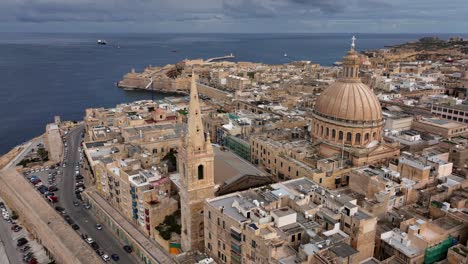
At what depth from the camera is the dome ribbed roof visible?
59781 mm

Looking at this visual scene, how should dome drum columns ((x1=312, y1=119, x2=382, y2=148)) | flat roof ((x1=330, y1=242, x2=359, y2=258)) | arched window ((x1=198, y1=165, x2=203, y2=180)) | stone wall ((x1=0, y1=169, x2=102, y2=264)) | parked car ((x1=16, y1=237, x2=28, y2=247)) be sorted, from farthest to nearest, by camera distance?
dome drum columns ((x1=312, y1=119, x2=382, y2=148)), parked car ((x1=16, y1=237, x2=28, y2=247)), stone wall ((x1=0, y1=169, x2=102, y2=264)), arched window ((x1=198, y1=165, x2=203, y2=180)), flat roof ((x1=330, y1=242, x2=359, y2=258))

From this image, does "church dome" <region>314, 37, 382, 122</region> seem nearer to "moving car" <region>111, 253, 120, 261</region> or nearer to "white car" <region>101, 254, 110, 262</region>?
"moving car" <region>111, 253, 120, 261</region>

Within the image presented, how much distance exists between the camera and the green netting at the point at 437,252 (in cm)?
3800

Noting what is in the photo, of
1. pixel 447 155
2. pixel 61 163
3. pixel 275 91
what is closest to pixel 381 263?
pixel 447 155

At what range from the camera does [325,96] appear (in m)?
63.5

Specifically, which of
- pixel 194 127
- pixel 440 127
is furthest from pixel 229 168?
pixel 440 127

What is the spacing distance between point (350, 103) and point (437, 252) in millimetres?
27329

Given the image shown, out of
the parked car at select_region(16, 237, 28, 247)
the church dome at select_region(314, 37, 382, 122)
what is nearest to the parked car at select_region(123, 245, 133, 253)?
the parked car at select_region(16, 237, 28, 247)

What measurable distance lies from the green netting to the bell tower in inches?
938

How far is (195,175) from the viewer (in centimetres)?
4447

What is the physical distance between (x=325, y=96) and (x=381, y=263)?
3233 cm

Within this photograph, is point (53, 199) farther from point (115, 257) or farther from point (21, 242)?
point (115, 257)

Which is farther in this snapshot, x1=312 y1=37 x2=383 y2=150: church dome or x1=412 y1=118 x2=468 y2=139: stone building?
x1=412 y1=118 x2=468 y2=139: stone building

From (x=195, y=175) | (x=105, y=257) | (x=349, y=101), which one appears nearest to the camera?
(x=195, y=175)
